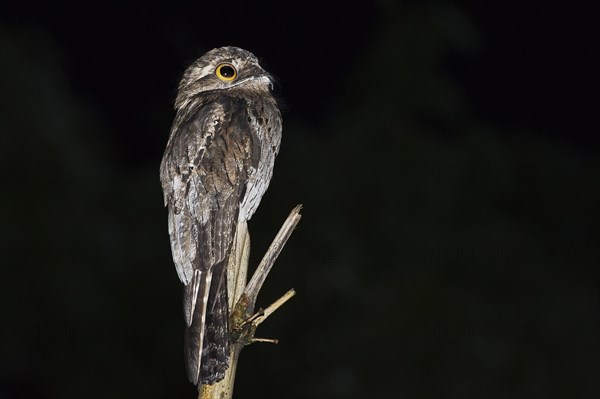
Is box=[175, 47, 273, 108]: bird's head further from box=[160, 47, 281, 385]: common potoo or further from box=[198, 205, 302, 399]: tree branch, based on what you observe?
box=[198, 205, 302, 399]: tree branch

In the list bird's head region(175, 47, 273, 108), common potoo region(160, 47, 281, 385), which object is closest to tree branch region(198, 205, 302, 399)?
common potoo region(160, 47, 281, 385)

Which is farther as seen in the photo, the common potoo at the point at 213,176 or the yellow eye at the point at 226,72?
the yellow eye at the point at 226,72

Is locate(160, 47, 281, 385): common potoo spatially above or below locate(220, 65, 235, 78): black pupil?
below

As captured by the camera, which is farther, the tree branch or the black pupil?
the black pupil

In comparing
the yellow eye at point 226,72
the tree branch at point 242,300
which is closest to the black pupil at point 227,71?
the yellow eye at point 226,72

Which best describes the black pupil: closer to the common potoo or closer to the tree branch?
the common potoo

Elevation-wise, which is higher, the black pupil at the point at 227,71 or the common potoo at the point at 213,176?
the black pupil at the point at 227,71

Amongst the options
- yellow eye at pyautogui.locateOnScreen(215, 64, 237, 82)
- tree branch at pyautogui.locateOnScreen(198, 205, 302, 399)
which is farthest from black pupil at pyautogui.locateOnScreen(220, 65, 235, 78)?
tree branch at pyautogui.locateOnScreen(198, 205, 302, 399)

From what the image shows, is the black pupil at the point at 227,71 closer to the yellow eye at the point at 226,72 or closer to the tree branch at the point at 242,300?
the yellow eye at the point at 226,72

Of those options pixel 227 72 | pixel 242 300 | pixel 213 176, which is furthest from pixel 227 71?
pixel 242 300
